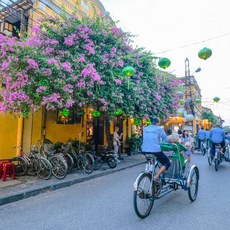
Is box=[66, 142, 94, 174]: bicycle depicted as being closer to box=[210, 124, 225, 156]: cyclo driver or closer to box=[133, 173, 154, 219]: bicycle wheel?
box=[133, 173, 154, 219]: bicycle wheel

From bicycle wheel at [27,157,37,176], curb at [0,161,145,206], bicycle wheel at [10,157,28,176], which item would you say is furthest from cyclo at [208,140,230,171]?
bicycle wheel at [10,157,28,176]

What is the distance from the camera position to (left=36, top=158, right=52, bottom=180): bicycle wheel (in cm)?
762

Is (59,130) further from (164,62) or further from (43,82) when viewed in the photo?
(164,62)

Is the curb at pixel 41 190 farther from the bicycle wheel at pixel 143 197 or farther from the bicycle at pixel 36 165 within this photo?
the bicycle wheel at pixel 143 197

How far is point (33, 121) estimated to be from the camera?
9.88 metres

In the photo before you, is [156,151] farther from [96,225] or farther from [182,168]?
[96,225]

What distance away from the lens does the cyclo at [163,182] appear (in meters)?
4.32

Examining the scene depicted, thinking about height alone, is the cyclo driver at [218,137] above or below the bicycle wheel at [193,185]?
above

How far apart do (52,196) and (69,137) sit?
5.96 metres

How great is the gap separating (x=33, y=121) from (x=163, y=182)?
684cm

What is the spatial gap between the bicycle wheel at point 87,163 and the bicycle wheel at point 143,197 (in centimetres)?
452

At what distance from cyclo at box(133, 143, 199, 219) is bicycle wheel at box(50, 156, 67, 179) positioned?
3511mm

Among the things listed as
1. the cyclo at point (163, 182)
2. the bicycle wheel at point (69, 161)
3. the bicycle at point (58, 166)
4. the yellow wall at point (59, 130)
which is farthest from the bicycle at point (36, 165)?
the cyclo at point (163, 182)

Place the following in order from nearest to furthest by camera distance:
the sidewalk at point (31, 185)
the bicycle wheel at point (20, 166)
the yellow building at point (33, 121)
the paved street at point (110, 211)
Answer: the paved street at point (110, 211)
the sidewalk at point (31, 185)
the bicycle wheel at point (20, 166)
the yellow building at point (33, 121)
